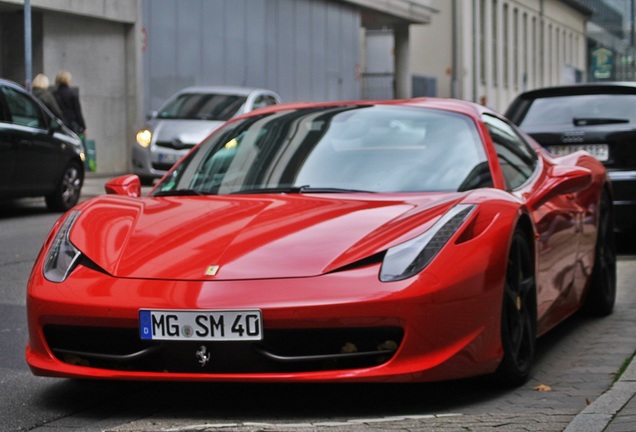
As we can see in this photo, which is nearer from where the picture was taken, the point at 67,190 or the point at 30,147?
the point at 30,147

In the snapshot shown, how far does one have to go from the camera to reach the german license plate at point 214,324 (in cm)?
473

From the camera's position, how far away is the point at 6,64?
24.3 m

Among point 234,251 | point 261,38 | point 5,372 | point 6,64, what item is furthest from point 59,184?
point 261,38

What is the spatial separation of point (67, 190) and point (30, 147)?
3.79 ft

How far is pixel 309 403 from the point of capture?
16.8 feet

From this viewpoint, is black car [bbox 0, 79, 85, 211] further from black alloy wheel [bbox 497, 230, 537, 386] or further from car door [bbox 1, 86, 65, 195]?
black alloy wheel [bbox 497, 230, 537, 386]

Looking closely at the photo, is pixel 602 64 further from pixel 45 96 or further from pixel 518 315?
pixel 518 315

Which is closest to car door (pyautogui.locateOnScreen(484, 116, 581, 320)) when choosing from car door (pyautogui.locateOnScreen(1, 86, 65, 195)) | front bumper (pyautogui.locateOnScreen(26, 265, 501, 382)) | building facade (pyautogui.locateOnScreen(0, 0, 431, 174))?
front bumper (pyautogui.locateOnScreen(26, 265, 501, 382))

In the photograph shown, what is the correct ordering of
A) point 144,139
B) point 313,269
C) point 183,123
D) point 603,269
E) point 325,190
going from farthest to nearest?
point 183,123 < point 144,139 < point 603,269 < point 325,190 < point 313,269

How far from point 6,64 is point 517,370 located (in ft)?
66.4

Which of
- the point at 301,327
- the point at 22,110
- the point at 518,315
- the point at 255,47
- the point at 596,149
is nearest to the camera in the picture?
the point at 301,327

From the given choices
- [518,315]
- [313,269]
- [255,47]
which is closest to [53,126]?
[518,315]

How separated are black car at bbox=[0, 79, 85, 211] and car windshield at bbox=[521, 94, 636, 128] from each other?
597 centimetres

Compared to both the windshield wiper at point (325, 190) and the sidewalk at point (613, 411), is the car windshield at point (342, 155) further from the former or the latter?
the sidewalk at point (613, 411)
